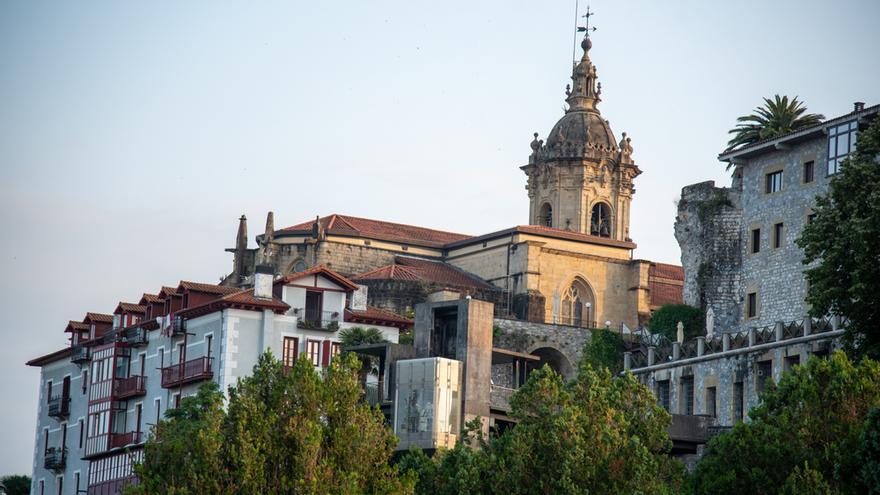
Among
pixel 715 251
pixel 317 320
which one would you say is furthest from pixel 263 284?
pixel 715 251

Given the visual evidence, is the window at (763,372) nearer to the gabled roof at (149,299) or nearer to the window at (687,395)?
the window at (687,395)

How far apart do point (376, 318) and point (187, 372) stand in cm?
874

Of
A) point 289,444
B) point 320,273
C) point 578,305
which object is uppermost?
point 578,305

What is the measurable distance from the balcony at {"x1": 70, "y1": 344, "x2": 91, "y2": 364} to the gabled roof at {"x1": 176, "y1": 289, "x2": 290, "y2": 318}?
38.1 ft

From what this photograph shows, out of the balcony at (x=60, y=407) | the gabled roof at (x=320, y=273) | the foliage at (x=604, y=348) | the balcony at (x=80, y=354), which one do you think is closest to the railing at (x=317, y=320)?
the gabled roof at (x=320, y=273)

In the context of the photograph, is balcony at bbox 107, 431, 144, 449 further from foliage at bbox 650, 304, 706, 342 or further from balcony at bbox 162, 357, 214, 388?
foliage at bbox 650, 304, 706, 342

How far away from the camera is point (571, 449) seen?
212 ft

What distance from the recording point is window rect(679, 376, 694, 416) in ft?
287

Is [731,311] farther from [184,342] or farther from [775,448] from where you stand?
[775,448]

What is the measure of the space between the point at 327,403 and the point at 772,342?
2511 cm

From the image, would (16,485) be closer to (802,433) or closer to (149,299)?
(149,299)

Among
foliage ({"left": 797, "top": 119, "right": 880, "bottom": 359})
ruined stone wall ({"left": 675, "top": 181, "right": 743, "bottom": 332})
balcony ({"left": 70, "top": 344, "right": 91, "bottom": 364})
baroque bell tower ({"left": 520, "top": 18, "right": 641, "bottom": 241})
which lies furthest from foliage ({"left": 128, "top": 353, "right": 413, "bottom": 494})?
baroque bell tower ({"left": 520, "top": 18, "right": 641, "bottom": 241})

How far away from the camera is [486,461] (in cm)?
6706

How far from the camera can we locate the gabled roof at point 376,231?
121 metres
